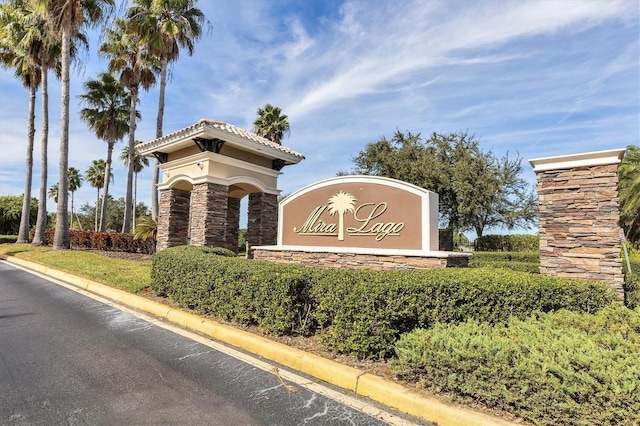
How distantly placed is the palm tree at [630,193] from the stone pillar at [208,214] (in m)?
23.4

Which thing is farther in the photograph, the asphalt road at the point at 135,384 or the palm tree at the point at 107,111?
the palm tree at the point at 107,111

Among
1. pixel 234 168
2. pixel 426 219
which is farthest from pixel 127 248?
pixel 426 219

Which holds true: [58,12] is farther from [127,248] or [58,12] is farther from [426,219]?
[426,219]

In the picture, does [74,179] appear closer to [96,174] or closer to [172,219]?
[96,174]

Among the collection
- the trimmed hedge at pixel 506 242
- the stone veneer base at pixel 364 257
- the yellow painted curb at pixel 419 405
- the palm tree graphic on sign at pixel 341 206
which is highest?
the palm tree graphic on sign at pixel 341 206

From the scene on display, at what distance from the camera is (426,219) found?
6.91 meters

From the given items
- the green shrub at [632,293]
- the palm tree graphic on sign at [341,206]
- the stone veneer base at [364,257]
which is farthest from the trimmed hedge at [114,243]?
the green shrub at [632,293]

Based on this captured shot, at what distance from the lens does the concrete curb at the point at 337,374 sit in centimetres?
271

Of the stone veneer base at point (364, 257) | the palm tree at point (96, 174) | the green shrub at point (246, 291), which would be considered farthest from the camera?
the palm tree at point (96, 174)

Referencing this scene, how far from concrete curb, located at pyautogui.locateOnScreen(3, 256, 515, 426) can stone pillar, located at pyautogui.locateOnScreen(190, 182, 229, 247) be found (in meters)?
4.91

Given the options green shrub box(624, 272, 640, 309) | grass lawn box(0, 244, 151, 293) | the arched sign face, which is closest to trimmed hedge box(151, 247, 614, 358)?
green shrub box(624, 272, 640, 309)

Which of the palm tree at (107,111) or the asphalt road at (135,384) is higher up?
the palm tree at (107,111)

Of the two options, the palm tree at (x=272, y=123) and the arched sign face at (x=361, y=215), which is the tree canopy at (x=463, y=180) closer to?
the palm tree at (x=272, y=123)

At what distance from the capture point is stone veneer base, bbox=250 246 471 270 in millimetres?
6546
